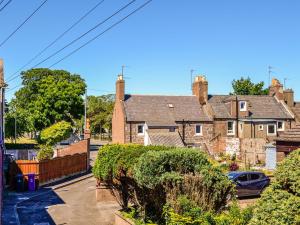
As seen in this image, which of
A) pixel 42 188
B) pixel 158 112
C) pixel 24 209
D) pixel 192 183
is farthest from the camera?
pixel 158 112

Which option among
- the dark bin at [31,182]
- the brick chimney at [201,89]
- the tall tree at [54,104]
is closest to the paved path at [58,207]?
the dark bin at [31,182]

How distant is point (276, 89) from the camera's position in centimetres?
5344

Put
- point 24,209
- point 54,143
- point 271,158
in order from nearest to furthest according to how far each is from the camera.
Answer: point 24,209 < point 271,158 < point 54,143

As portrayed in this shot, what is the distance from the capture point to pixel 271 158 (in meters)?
35.8

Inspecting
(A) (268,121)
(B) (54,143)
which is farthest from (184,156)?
(B) (54,143)

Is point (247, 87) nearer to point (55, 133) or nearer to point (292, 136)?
point (55, 133)

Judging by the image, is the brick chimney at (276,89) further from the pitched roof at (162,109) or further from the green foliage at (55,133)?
the green foliage at (55,133)

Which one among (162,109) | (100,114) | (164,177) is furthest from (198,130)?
(100,114)

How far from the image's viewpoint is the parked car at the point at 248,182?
23.1m

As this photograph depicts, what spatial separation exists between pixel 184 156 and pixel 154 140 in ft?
91.6

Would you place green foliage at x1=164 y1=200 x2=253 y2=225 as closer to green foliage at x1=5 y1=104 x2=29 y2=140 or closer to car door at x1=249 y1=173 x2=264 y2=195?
car door at x1=249 y1=173 x2=264 y2=195

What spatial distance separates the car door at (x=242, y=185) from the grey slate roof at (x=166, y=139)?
19316mm

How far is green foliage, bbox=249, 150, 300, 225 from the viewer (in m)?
6.71

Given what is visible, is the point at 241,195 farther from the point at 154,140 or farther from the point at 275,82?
the point at 275,82
